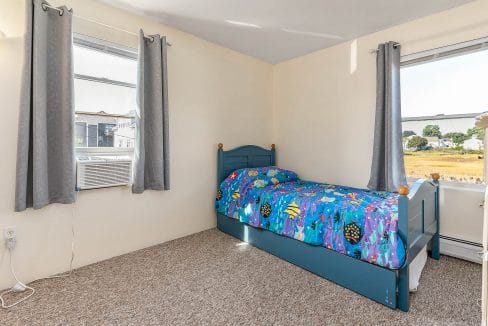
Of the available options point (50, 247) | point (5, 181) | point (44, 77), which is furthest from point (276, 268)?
point (44, 77)

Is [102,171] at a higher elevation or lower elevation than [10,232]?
higher

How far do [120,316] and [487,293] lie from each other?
1842 millimetres

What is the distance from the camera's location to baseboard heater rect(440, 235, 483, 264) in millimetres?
2311

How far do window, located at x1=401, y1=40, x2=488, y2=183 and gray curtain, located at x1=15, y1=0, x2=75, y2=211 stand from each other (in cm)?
313

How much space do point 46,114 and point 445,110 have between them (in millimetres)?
3523

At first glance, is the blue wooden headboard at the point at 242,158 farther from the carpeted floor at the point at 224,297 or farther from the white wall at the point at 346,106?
the carpeted floor at the point at 224,297

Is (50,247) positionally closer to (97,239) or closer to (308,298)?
(97,239)

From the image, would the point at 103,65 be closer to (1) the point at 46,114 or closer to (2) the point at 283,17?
(1) the point at 46,114

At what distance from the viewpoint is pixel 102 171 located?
2.30m

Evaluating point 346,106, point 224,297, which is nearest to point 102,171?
point 224,297

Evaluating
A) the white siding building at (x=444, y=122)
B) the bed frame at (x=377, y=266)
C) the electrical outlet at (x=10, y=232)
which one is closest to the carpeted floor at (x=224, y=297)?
the bed frame at (x=377, y=266)

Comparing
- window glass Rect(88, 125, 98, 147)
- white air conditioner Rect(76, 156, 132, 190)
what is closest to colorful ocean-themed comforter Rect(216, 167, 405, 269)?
white air conditioner Rect(76, 156, 132, 190)

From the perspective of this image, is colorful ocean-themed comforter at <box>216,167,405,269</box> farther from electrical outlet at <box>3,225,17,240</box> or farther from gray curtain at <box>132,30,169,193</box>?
electrical outlet at <box>3,225,17,240</box>

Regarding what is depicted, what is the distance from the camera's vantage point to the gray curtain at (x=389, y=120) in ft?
8.56
